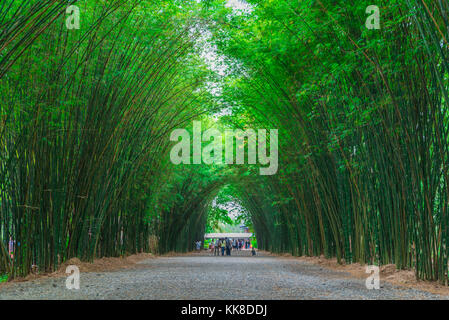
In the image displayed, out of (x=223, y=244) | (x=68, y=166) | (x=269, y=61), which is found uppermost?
(x=269, y=61)

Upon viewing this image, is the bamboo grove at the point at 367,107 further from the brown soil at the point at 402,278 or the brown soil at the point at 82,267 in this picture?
the brown soil at the point at 82,267

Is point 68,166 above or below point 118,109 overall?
below

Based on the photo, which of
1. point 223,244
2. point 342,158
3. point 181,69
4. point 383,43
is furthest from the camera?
point 223,244

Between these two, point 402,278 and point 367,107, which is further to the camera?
point 367,107

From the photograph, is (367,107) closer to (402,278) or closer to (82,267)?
(402,278)

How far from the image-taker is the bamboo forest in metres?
4.62

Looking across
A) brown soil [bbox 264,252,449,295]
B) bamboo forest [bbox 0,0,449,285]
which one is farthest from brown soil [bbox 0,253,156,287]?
brown soil [bbox 264,252,449,295]

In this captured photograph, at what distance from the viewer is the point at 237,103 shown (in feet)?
34.0

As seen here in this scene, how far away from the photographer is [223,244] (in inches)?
779

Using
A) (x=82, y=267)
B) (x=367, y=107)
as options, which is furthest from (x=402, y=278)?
(x=82, y=267)
